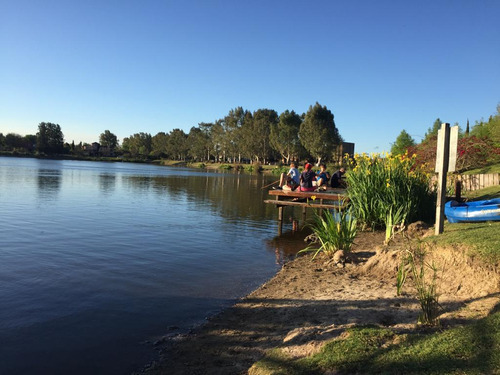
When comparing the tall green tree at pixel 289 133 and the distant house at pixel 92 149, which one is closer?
the tall green tree at pixel 289 133

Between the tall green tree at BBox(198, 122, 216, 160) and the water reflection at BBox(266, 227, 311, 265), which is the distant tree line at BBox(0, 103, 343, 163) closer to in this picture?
the tall green tree at BBox(198, 122, 216, 160)

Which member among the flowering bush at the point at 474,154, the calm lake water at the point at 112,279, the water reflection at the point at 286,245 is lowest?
the calm lake water at the point at 112,279

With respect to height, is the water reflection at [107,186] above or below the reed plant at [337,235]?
below

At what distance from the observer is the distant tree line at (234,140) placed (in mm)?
71312

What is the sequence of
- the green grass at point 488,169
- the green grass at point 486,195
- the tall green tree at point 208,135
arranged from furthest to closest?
the tall green tree at point 208,135
the green grass at point 488,169
the green grass at point 486,195

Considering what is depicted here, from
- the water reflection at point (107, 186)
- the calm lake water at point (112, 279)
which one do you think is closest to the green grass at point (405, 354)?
the calm lake water at point (112, 279)

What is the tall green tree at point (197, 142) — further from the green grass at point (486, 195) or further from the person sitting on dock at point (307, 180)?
the green grass at point (486, 195)

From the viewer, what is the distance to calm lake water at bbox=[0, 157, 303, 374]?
15.7ft

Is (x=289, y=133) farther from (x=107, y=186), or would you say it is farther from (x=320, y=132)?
(x=107, y=186)

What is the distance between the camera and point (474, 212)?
8.23 meters

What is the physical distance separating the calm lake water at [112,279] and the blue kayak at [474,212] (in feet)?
13.6

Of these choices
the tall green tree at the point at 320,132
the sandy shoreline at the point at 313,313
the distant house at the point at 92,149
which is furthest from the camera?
the distant house at the point at 92,149

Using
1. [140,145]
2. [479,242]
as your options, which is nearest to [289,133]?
[479,242]

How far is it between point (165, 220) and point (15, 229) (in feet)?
16.8
